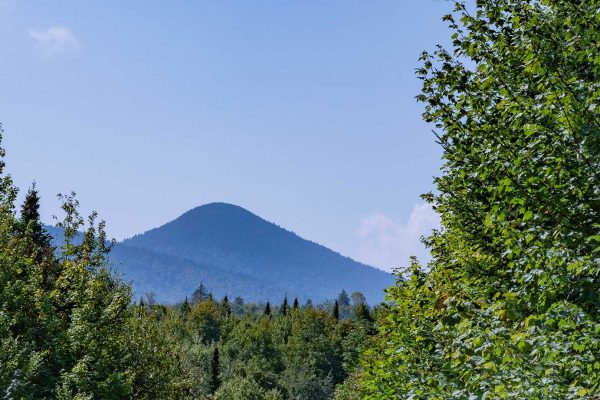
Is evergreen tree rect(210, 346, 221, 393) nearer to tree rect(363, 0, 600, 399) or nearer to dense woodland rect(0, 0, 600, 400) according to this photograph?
dense woodland rect(0, 0, 600, 400)

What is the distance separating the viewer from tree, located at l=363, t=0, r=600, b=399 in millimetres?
8969

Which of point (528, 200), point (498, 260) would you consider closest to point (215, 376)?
point (498, 260)

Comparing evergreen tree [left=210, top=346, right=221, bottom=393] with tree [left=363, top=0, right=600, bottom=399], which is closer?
tree [left=363, top=0, right=600, bottom=399]

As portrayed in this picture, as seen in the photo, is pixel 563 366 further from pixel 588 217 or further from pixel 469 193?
pixel 469 193

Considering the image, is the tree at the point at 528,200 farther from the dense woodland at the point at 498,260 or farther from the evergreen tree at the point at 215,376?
the evergreen tree at the point at 215,376

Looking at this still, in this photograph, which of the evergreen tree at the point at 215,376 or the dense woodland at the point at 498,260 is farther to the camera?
the evergreen tree at the point at 215,376

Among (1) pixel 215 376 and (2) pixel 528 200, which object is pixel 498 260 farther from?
(1) pixel 215 376

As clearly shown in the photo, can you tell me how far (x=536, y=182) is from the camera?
10.1m

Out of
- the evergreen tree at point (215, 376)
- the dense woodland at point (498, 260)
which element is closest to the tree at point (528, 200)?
the dense woodland at point (498, 260)

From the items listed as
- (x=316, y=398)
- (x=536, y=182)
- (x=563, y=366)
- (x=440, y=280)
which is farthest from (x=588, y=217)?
(x=316, y=398)

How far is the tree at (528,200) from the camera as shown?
897 centimetres

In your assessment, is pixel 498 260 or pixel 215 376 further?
pixel 215 376

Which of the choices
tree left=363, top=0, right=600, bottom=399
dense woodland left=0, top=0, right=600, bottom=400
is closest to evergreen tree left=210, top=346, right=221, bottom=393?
dense woodland left=0, top=0, right=600, bottom=400

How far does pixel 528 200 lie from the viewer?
33.4ft
